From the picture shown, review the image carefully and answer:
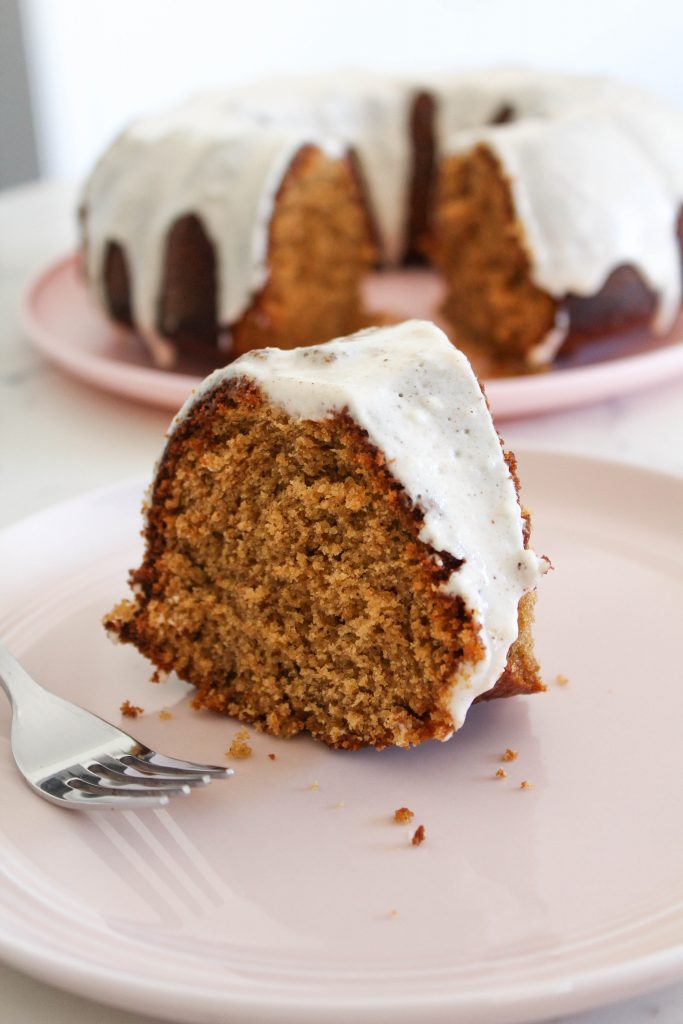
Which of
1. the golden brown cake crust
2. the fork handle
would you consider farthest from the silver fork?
the golden brown cake crust

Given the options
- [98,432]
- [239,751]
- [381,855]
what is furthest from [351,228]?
[381,855]

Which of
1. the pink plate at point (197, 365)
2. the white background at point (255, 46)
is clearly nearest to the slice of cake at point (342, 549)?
the pink plate at point (197, 365)

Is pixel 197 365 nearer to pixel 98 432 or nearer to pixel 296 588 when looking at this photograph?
pixel 98 432

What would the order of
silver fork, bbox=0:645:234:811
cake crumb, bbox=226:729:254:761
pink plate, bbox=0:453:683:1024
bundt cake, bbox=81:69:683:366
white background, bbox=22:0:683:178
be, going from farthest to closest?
white background, bbox=22:0:683:178 < bundt cake, bbox=81:69:683:366 < cake crumb, bbox=226:729:254:761 < silver fork, bbox=0:645:234:811 < pink plate, bbox=0:453:683:1024

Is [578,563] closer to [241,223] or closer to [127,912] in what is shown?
[127,912]

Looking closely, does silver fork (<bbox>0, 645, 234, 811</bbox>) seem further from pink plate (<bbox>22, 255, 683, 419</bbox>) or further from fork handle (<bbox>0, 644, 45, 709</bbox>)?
pink plate (<bbox>22, 255, 683, 419</bbox>)

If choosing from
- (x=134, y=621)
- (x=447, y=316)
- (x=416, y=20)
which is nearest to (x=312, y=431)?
(x=134, y=621)
